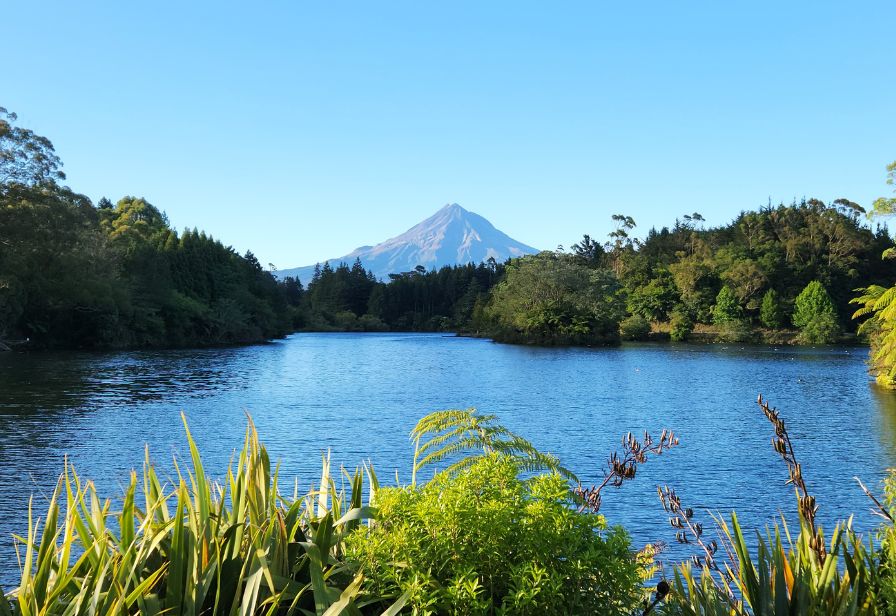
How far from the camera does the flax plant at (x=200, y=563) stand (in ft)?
8.55

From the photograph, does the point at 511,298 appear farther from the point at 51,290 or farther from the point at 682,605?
the point at 682,605

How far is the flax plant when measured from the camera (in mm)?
2605

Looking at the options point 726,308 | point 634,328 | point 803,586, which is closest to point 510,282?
point 634,328

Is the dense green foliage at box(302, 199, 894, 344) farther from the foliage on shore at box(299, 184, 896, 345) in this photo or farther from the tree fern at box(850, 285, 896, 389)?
the tree fern at box(850, 285, 896, 389)

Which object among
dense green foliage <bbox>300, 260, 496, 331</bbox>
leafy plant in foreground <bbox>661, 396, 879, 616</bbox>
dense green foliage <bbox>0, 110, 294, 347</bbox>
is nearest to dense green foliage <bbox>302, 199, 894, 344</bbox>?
dense green foliage <bbox>300, 260, 496, 331</bbox>

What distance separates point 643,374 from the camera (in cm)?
3797

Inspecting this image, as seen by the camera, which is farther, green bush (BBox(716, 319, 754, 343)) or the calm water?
green bush (BBox(716, 319, 754, 343))

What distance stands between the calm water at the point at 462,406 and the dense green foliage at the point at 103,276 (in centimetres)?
476

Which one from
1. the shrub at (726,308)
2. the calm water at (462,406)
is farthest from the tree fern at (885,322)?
the shrub at (726,308)

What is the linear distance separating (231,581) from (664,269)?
81.4 meters

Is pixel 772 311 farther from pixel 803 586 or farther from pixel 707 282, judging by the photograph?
pixel 803 586

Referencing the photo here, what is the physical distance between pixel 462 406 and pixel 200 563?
22.3 m

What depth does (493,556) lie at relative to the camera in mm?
2834

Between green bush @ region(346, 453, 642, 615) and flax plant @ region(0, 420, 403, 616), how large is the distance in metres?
0.17
